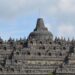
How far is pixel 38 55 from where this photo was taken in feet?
372

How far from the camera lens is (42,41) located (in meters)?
120

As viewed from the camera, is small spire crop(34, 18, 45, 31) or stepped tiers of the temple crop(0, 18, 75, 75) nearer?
stepped tiers of the temple crop(0, 18, 75, 75)

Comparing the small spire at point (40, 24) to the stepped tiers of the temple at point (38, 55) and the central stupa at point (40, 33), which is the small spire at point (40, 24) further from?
the stepped tiers of the temple at point (38, 55)

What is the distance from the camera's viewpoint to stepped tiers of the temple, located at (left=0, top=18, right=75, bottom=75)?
103938mm

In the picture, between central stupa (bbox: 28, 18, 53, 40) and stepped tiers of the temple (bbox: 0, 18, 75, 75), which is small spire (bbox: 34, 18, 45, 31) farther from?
stepped tiers of the temple (bbox: 0, 18, 75, 75)

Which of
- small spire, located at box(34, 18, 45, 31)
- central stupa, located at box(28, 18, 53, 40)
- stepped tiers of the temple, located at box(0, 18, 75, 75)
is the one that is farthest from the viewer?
small spire, located at box(34, 18, 45, 31)

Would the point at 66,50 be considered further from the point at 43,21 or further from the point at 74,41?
the point at 43,21

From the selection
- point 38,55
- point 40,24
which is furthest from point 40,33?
point 38,55

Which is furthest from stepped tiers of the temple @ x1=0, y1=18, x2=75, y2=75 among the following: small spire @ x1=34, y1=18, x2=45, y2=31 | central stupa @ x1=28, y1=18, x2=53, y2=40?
small spire @ x1=34, y1=18, x2=45, y2=31

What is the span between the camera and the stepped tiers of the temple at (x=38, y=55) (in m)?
104

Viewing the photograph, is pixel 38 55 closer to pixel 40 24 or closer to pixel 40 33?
pixel 40 33

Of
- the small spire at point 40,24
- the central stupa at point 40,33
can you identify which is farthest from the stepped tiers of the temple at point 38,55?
the small spire at point 40,24

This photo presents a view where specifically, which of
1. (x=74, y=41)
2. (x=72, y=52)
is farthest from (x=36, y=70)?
A: (x=74, y=41)

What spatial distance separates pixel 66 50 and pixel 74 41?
25.4 feet
